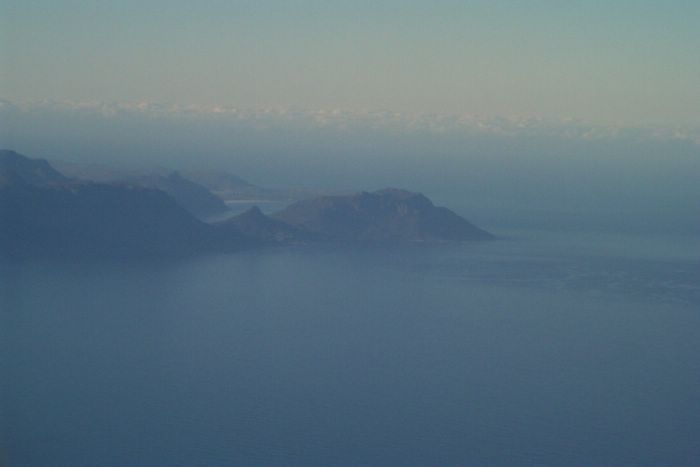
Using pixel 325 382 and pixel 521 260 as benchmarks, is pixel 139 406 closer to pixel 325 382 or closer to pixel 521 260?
pixel 325 382

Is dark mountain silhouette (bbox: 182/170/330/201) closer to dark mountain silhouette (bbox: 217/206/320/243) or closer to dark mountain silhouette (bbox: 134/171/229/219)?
dark mountain silhouette (bbox: 134/171/229/219)

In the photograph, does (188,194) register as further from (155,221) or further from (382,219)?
(382,219)

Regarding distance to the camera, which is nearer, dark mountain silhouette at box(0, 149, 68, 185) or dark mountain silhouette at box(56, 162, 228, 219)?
dark mountain silhouette at box(0, 149, 68, 185)

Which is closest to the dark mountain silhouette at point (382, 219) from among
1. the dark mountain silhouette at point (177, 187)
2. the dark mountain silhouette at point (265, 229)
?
the dark mountain silhouette at point (265, 229)

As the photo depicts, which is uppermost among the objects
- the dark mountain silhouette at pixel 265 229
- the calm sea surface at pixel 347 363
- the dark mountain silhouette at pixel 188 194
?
the dark mountain silhouette at pixel 188 194

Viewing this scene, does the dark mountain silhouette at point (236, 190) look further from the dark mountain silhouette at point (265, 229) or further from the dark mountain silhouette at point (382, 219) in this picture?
the dark mountain silhouette at point (265, 229)

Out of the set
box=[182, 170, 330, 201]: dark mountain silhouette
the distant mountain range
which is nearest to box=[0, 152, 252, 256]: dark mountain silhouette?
the distant mountain range
